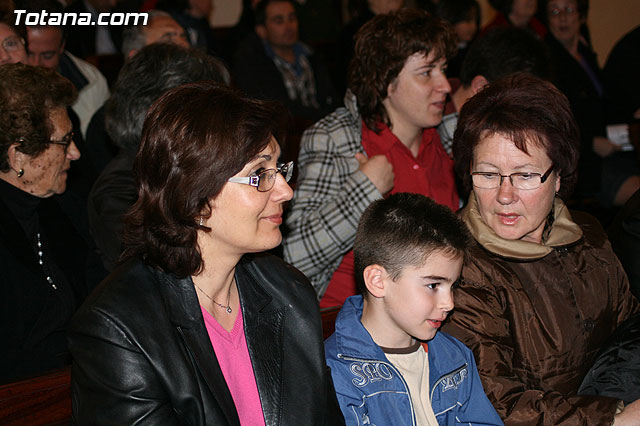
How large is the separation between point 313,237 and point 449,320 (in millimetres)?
736

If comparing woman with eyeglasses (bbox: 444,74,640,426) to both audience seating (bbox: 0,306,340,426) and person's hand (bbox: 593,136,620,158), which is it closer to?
audience seating (bbox: 0,306,340,426)

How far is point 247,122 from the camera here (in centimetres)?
165

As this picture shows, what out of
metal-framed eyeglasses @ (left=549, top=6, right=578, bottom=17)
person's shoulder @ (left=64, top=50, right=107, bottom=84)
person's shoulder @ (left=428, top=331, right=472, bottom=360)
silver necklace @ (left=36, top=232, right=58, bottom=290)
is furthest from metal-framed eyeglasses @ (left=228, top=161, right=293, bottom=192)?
metal-framed eyeglasses @ (left=549, top=6, right=578, bottom=17)

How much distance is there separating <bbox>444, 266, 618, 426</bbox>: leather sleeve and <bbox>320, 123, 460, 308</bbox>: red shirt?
0.76 m

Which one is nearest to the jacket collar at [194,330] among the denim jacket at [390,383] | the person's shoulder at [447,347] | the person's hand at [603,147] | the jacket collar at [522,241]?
the denim jacket at [390,383]

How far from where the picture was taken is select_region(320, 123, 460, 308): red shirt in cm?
277

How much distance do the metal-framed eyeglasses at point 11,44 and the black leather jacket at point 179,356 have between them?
1861mm

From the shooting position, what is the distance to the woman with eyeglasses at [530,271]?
1.98 metres

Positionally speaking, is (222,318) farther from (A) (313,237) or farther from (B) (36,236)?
(B) (36,236)

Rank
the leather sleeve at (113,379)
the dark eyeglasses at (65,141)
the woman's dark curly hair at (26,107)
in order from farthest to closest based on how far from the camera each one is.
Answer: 1. the dark eyeglasses at (65,141)
2. the woman's dark curly hair at (26,107)
3. the leather sleeve at (113,379)

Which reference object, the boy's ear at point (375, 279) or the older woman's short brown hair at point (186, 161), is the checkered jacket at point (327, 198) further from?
the older woman's short brown hair at point (186, 161)

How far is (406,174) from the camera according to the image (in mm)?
2844

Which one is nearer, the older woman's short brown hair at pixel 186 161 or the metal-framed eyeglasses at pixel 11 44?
the older woman's short brown hair at pixel 186 161

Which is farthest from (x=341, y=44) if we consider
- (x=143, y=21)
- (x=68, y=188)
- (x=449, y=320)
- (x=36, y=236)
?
(x=449, y=320)
